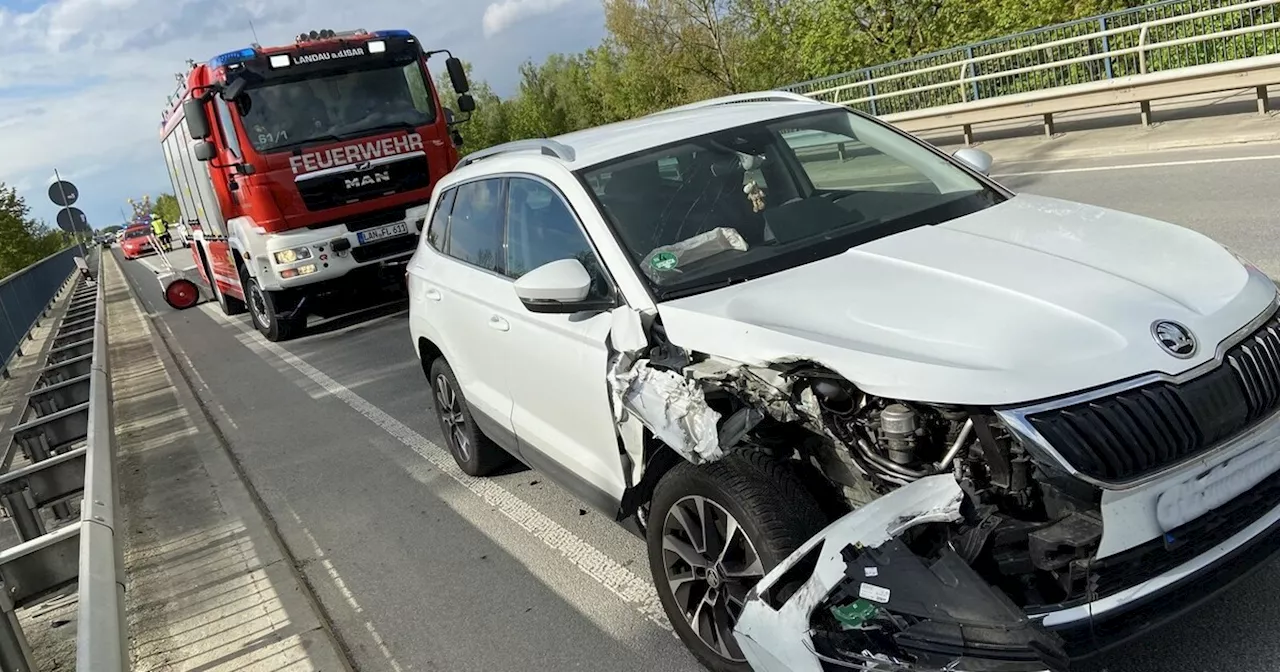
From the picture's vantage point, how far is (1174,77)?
1295cm

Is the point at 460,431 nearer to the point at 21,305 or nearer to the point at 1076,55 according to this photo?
the point at 1076,55

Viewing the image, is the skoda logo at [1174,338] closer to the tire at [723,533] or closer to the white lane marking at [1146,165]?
the tire at [723,533]

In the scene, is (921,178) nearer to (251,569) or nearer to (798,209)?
(798,209)

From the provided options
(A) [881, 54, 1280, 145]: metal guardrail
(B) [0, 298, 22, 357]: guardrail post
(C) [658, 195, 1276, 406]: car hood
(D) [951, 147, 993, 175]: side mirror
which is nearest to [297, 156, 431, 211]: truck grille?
(B) [0, 298, 22, 357]: guardrail post

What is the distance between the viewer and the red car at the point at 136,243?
184ft

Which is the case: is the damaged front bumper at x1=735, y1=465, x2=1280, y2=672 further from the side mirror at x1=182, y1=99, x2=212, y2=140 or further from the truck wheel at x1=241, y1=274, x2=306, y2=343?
the truck wheel at x1=241, y1=274, x2=306, y2=343

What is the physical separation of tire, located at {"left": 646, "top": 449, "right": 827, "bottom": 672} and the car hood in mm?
359

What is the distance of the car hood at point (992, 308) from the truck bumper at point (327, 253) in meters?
8.90

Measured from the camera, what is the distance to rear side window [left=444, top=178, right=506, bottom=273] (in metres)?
4.65

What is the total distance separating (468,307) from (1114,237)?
9.44ft

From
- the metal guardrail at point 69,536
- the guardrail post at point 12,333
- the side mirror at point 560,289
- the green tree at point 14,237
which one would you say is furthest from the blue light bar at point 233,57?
the green tree at point 14,237

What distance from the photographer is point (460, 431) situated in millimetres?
5695

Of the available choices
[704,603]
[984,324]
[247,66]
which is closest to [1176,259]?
[984,324]

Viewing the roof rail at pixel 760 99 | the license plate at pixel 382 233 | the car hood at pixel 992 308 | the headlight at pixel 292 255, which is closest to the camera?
the car hood at pixel 992 308
